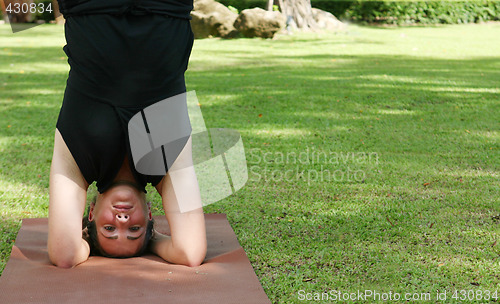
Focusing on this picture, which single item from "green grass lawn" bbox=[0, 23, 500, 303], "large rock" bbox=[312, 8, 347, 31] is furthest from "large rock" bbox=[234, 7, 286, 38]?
"large rock" bbox=[312, 8, 347, 31]

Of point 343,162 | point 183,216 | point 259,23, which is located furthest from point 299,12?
point 183,216

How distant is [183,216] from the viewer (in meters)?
3.29

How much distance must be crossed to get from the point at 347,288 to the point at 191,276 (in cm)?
79

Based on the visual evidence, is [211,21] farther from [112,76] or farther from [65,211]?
[65,211]

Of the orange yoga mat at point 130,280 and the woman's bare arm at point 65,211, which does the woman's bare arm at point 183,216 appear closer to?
the orange yoga mat at point 130,280

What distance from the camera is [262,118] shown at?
647 centimetres

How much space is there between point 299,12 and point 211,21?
257cm

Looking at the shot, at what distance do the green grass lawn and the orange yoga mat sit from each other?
0.12 meters

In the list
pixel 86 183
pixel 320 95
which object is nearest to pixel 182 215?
pixel 86 183

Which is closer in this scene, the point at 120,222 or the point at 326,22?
the point at 120,222

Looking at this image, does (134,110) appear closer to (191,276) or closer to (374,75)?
(191,276)

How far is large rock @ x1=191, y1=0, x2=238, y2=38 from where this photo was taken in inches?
500

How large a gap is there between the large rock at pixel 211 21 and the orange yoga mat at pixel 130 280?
975cm

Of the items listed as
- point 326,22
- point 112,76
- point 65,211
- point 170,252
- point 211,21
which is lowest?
point 326,22
